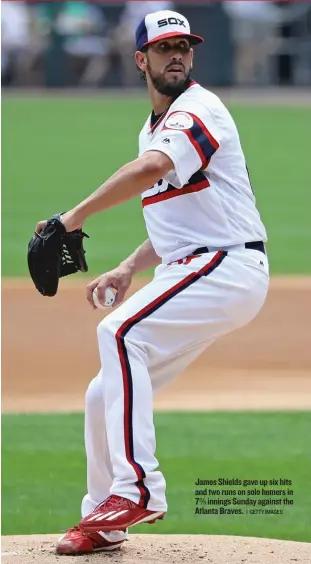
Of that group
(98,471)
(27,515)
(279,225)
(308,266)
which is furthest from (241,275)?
(279,225)

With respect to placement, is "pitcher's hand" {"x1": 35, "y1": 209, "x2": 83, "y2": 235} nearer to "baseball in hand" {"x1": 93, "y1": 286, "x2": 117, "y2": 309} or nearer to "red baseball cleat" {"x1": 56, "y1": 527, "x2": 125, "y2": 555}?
"baseball in hand" {"x1": 93, "y1": 286, "x2": 117, "y2": 309}

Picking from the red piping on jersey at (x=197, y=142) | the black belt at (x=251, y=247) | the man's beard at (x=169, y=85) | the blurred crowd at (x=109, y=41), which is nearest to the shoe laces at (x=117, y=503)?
the black belt at (x=251, y=247)

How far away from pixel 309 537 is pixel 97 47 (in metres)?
27.6

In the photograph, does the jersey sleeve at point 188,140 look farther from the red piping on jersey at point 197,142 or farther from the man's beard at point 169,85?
the man's beard at point 169,85

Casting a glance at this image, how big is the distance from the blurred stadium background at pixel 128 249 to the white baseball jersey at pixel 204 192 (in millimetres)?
1467

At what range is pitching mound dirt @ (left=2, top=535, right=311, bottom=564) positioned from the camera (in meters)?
4.43

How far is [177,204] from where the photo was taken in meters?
4.44

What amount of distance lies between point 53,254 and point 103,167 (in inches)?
633

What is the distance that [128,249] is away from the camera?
13438 millimetres

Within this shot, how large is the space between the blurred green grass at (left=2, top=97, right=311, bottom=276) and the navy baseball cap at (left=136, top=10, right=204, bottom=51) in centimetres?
752

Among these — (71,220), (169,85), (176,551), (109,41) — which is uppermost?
(109,41)

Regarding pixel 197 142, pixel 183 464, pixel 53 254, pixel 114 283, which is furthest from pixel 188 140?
pixel 183 464

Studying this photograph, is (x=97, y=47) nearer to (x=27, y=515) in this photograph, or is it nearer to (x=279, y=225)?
(x=279, y=225)

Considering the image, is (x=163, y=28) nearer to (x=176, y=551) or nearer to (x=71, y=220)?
(x=71, y=220)
